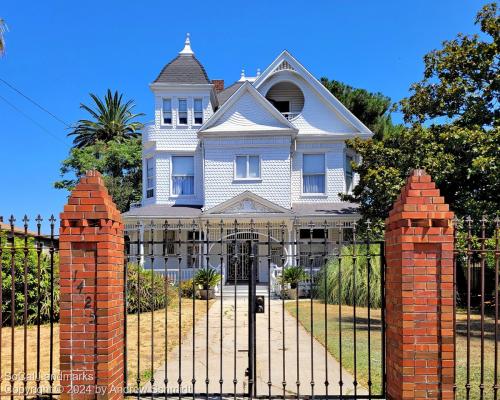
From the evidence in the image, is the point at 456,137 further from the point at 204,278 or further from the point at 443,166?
the point at 204,278


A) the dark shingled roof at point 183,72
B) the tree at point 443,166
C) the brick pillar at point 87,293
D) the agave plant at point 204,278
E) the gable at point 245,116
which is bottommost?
the agave plant at point 204,278

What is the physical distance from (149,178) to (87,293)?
67.3 feet

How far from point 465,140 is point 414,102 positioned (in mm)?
2898

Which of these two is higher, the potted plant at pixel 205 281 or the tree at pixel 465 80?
the tree at pixel 465 80

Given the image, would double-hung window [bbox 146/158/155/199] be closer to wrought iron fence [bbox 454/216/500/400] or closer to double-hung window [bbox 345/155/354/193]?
double-hung window [bbox 345/155/354/193]

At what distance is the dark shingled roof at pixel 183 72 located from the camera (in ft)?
81.2

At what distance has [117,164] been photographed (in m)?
35.1

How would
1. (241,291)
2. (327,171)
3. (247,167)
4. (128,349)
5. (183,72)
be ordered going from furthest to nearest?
1. (183,72)
2. (327,171)
3. (247,167)
4. (241,291)
5. (128,349)

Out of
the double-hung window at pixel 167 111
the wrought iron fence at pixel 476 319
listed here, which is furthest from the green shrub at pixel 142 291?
the double-hung window at pixel 167 111

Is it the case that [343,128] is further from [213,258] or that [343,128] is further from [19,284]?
[19,284]

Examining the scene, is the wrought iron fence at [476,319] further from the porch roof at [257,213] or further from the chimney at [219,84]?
the chimney at [219,84]

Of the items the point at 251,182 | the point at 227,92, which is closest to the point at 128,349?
the point at 251,182

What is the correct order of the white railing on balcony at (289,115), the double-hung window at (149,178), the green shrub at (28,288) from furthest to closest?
the double-hung window at (149,178)
the white railing on balcony at (289,115)
the green shrub at (28,288)

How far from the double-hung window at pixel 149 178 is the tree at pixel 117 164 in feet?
25.5
